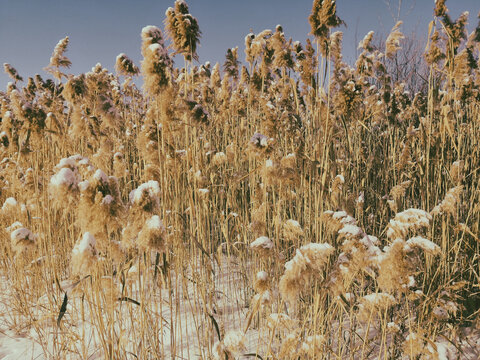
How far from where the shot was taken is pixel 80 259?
1026 millimetres

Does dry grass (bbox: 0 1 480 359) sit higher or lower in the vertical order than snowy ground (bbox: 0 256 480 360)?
higher

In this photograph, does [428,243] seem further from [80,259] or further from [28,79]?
[28,79]

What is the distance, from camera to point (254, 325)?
7.06ft

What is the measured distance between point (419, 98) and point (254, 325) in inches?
142

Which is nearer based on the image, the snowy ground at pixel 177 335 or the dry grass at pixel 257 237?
the dry grass at pixel 257 237

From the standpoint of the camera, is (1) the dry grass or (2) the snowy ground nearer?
(1) the dry grass

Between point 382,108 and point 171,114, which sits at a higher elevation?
point 382,108

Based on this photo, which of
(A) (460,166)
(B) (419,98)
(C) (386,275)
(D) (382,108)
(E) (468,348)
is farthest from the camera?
(B) (419,98)

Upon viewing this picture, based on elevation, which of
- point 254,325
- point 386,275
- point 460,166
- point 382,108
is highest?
point 382,108

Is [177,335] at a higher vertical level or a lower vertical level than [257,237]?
lower

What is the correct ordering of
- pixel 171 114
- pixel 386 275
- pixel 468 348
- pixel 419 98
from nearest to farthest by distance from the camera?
pixel 386 275 < pixel 171 114 < pixel 468 348 < pixel 419 98

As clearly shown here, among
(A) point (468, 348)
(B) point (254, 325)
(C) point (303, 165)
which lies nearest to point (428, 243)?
(C) point (303, 165)

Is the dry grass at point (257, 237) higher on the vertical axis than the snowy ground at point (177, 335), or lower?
higher

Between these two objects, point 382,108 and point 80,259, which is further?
point 382,108
